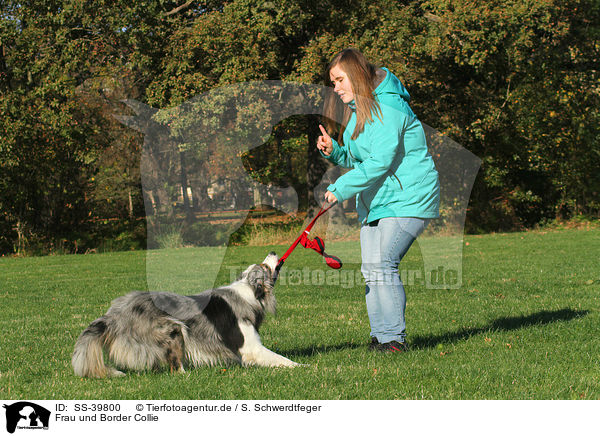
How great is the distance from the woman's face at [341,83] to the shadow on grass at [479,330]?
235 centimetres

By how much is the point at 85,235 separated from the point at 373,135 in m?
18.8

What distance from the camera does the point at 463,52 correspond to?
62.5 ft

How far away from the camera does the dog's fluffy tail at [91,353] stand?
15.3ft

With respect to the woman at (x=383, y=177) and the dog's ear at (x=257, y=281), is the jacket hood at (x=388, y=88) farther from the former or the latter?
the dog's ear at (x=257, y=281)

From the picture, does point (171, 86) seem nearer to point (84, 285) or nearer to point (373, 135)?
point (84, 285)

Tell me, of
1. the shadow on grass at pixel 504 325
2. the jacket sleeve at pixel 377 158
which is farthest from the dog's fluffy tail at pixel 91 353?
the shadow on grass at pixel 504 325

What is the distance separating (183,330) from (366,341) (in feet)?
6.79

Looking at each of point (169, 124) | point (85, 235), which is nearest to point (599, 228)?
point (169, 124)

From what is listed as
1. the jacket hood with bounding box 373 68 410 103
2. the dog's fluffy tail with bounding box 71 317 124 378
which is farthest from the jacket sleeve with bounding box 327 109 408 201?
the dog's fluffy tail with bounding box 71 317 124 378

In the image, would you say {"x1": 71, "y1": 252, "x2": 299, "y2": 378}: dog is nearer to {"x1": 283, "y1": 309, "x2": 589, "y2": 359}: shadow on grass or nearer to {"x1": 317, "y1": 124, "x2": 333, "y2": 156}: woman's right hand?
{"x1": 283, "y1": 309, "x2": 589, "y2": 359}: shadow on grass

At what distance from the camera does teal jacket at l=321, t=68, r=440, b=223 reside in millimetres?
4879
